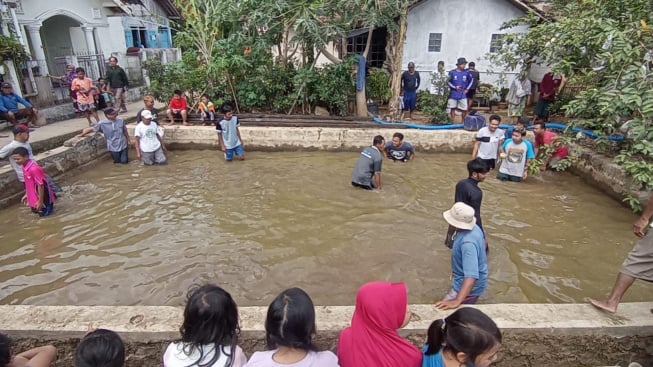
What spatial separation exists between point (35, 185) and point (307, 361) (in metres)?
5.50

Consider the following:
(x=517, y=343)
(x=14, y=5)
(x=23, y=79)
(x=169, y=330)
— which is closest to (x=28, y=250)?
(x=169, y=330)

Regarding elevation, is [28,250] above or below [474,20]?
below

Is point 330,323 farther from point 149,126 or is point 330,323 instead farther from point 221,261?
point 149,126

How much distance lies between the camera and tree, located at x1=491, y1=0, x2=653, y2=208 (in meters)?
4.26

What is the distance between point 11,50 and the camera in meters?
9.41

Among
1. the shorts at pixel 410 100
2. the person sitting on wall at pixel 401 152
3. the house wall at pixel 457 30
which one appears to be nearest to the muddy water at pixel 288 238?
the person sitting on wall at pixel 401 152

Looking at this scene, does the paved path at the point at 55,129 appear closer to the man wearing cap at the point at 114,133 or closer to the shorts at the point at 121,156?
the man wearing cap at the point at 114,133

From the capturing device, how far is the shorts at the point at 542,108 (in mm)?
10477

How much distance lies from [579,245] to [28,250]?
728cm

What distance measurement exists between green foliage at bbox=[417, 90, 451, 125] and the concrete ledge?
7.50m

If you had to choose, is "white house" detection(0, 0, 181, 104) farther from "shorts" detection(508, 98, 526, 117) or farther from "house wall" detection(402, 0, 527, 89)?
"shorts" detection(508, 98, 526, 117)

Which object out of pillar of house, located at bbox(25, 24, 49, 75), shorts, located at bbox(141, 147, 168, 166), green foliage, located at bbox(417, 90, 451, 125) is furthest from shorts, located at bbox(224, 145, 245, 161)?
pillar of house, located at bbox(25, 24, 49, 75)

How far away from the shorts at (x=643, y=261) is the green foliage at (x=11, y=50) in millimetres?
12415

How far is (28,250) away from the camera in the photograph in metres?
5.06
